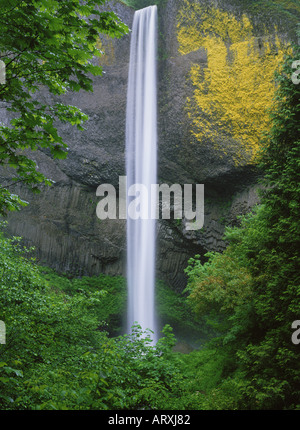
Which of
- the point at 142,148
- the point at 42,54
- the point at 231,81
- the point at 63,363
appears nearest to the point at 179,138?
the point at 142,148

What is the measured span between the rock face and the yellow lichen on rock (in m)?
0.05

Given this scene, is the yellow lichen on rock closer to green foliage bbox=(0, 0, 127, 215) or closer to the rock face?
the rock face

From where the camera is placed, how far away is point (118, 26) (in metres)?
3.88

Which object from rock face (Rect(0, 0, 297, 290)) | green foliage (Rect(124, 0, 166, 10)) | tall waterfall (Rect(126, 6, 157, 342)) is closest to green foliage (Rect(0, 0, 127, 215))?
rock face (Rect(0, 0, 297, 290))

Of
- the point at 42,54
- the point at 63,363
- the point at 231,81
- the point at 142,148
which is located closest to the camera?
the point at 42,54

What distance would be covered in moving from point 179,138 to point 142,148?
7.45ft

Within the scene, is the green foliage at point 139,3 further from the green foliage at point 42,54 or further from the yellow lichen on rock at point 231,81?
the green foliage at point 42,54

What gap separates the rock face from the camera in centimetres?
1716

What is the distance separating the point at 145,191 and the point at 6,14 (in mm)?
16274

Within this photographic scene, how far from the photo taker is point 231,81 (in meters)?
17.5

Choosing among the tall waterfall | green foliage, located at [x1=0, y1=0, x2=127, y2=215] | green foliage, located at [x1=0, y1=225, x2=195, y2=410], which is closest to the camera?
green foliage, located at [x1=0, y1=0, x2=127, y2=215]

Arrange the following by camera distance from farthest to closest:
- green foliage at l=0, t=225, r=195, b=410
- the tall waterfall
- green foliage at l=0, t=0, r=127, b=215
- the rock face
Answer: the tall waterfall, the rock face, green foliage at l=0, t=225, r=195, b=410, green foliage at l=0, t=0, r=127, b=215

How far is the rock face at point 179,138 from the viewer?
17.2 meters

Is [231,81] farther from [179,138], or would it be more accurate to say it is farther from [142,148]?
[142,148]
